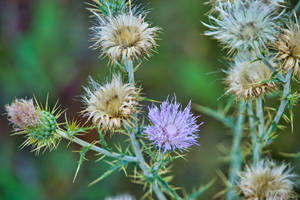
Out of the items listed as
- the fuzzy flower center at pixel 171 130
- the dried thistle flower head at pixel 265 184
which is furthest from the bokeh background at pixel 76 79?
the fuzzy flower center at pixel 171 130

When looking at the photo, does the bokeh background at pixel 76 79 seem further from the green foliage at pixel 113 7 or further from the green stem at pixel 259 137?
the green foliage at pixel 113 7

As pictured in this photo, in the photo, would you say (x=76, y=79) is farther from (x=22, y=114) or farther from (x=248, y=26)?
(x=248, y=26)

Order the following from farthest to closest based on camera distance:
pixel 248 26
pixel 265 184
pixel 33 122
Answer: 1. pixel 265 184
2. pixel 33 122
3. pixel 248 26

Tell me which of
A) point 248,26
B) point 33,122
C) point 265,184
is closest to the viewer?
point 248,26

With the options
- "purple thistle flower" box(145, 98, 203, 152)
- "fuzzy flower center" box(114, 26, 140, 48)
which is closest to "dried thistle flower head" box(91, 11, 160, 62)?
"fuzzy flower center" box(114, 26, 140, 48)

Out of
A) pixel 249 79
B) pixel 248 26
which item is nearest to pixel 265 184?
pixel 249 79

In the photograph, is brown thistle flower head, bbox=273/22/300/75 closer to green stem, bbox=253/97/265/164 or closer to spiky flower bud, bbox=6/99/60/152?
green stem, bbox=253/97/265/164

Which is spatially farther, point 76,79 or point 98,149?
point 76,79
